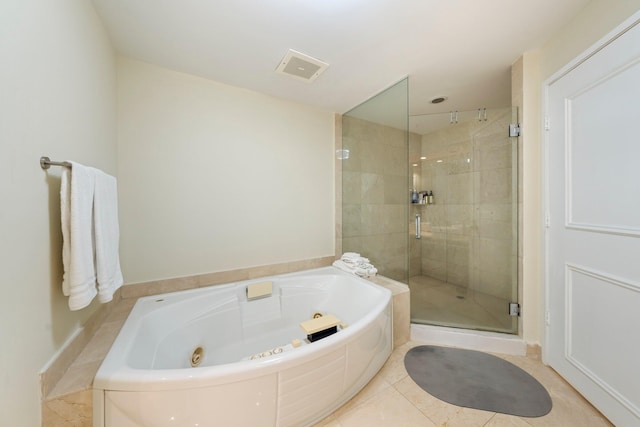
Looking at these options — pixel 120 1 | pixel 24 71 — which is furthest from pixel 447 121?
pixel 24 71

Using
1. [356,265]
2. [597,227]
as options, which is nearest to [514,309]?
[597,227]

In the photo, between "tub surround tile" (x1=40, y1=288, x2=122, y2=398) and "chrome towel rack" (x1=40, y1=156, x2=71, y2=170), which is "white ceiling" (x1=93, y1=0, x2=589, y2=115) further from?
"tub surround tile" (x1=40, y1=288, x2=122, y2=398)

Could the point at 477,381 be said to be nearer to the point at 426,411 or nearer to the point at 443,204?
the point at 426,411

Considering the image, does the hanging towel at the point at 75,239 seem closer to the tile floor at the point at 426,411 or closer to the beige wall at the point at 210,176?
the beige wall at the point at 210,176

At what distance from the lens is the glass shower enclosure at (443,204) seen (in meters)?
2.08

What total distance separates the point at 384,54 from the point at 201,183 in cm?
171

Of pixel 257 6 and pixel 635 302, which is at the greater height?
pixel 257 6

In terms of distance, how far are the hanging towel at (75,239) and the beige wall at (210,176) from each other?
0.79 metres

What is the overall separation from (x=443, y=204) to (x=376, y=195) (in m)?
1.29

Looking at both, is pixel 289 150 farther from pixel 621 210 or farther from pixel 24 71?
pixel 621 210

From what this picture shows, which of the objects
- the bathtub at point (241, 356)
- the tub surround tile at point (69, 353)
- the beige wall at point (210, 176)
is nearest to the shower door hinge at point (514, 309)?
the bathtub at point (241, 356)

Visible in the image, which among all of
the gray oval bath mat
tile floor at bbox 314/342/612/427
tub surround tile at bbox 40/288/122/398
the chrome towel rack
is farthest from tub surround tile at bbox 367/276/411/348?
the chrome towel rack

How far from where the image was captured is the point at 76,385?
2.74 feet

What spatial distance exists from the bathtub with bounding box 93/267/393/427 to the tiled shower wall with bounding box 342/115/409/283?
539mm
